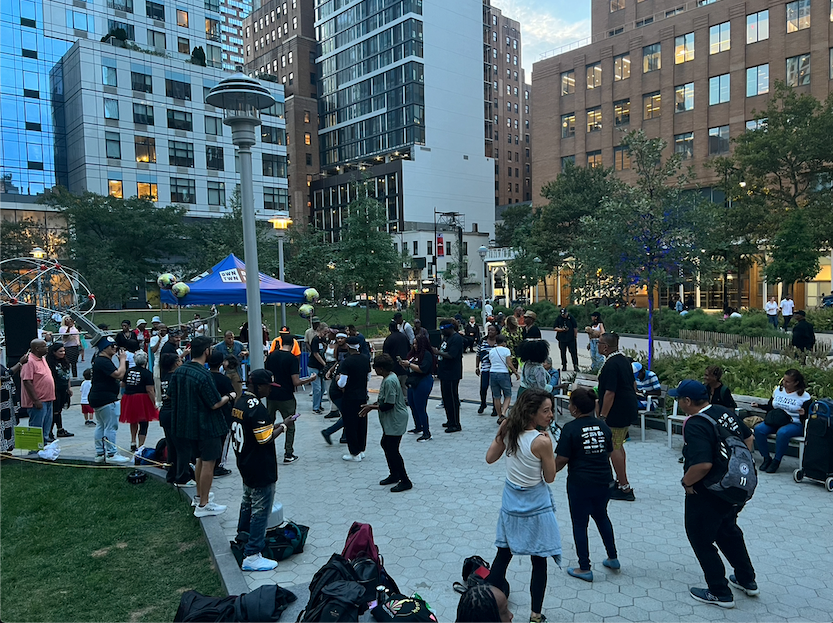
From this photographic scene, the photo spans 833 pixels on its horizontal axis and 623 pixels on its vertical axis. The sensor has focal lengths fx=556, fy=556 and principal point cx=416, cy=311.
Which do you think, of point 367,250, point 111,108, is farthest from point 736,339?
point 111,108

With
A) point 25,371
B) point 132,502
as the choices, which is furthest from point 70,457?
point 132,502

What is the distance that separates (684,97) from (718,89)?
2510 mm

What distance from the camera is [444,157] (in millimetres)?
84812

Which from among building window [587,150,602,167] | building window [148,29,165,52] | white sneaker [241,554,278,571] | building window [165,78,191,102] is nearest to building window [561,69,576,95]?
building window [587,150,602,167]

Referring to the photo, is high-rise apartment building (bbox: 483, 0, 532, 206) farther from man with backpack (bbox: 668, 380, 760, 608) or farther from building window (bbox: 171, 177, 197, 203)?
man with backpack (bbox: 668, 380, 760, 608)

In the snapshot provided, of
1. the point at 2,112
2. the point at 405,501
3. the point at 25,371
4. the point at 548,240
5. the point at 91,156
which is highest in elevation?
the point at 2,112

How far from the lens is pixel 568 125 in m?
51.9

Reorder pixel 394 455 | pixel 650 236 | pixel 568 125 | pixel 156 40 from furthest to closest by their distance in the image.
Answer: pixel 156 40, pixel 568 125, pixel 650 236, pixel 394 455

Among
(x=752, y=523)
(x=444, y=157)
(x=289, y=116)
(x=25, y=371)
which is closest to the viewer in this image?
(x=752, y=523)

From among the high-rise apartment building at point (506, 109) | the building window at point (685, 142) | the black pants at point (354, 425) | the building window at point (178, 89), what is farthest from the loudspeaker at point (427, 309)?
the high-rise apartment building at point (506, 109)

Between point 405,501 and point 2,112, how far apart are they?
6724 cm

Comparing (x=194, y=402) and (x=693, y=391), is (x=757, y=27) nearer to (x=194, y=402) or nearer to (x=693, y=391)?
(x=693, y=391)

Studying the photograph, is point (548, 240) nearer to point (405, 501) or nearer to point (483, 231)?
point (405, 501)

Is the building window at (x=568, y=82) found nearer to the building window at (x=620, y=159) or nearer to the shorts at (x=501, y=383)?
the building window at (x=620, y=159)
